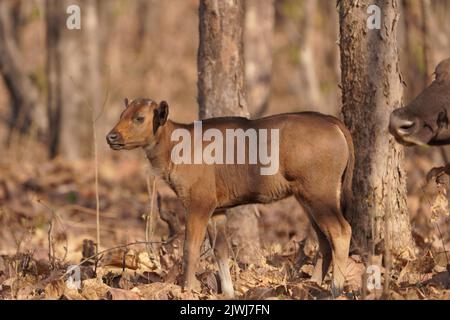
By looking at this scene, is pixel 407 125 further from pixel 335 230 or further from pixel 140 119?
pixel 140 119

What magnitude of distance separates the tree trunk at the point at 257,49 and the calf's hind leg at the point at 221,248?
9.32 m

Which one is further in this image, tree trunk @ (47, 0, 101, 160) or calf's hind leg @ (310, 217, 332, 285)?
tree trunk @ (47, 0, 101, 160)

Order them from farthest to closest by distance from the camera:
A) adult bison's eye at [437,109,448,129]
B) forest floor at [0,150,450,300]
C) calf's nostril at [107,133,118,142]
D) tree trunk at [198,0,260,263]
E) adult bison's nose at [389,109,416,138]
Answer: tree trunk at [198,0,260,263] < calf's nostril at [107,133,118,142] < forest floor at [0,150,450,300] < adult bison's eye at [437,109,448,129] < adult bison's nose at [389,109,416,138]

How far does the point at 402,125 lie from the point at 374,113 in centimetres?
145

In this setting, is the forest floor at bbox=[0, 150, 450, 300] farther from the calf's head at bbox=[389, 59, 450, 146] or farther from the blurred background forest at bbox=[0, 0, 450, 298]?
the calf's head at bbox=[389, 59, 450, 146]

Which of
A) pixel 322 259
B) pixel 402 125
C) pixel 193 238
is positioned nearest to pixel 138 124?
pixel 193 238

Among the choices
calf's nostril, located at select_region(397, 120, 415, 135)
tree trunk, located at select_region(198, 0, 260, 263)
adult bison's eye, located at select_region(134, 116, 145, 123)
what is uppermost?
tree trunk, located at select_region(198, 0, 260, 263)

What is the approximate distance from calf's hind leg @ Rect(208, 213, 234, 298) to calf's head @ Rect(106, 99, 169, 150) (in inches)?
34.0

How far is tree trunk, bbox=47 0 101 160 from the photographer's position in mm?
17375

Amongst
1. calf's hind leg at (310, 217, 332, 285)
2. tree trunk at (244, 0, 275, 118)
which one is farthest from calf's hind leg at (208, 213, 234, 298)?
tree trunk at (244, 0, 275, 118)

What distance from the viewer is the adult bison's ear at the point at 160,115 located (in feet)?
22.3

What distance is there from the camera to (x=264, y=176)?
6.75m

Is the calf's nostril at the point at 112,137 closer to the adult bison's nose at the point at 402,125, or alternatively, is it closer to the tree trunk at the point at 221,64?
the adult bison's nose at the point at 402,125
